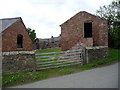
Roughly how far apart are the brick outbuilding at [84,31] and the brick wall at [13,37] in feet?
17.7

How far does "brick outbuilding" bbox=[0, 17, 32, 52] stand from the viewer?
17.0m

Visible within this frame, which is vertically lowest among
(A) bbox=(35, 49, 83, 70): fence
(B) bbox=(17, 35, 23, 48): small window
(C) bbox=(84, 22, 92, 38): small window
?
(A) bbox=(35, 49, 83, 70): fence

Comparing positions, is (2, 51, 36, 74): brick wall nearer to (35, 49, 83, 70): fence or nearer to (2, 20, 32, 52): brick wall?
(35, 49, 83, 70): fence

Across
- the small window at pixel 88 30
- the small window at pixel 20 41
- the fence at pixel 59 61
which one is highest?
the small window at pixel 88 30

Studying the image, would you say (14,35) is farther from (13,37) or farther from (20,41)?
(20,41)

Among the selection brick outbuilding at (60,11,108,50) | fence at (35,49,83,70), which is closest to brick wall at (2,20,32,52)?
fence at (35,49,83,70)

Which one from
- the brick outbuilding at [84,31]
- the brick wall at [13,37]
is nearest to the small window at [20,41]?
the brick wall at [13,37]

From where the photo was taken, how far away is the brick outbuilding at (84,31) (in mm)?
17391

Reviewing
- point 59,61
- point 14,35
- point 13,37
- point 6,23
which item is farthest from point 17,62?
point 6,23

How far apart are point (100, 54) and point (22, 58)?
8.49 meters

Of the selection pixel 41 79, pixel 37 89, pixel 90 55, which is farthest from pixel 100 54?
pixel 37 89

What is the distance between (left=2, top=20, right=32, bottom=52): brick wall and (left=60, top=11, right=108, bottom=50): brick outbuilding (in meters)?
5.39

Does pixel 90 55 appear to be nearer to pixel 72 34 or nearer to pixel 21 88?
pixel 72 34

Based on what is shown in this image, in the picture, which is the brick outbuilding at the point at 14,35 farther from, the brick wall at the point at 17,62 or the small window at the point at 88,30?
the small window at the point at 88,30
